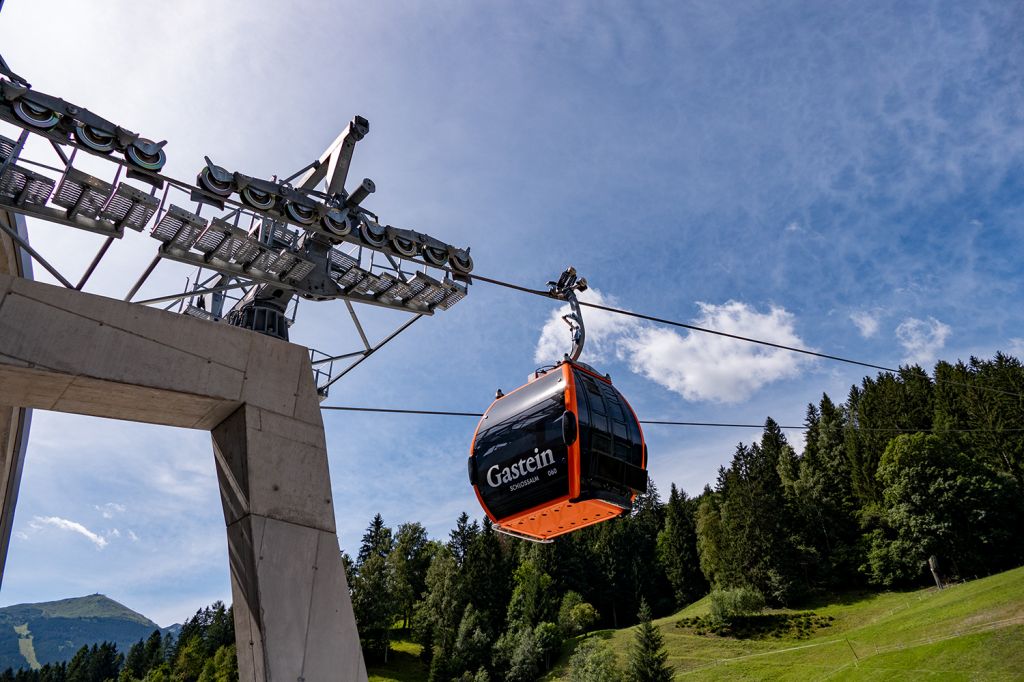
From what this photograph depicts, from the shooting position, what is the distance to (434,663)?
68.9 metres

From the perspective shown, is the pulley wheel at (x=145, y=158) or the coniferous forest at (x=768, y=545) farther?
the coniferous forest at (x=768, y=545)

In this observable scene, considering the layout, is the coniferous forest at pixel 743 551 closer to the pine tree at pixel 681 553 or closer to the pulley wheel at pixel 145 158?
the pine tree at pixel 681 553

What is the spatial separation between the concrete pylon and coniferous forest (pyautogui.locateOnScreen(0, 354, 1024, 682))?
43.0 meters

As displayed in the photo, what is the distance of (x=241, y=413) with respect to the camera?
1056 centimetres

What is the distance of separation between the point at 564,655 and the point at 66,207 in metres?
66.6

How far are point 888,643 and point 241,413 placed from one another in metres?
48.4

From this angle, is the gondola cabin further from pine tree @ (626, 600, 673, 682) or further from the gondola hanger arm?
pine tree @ (626, 600, 673, 682)

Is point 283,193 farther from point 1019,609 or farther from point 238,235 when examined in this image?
point 1019,609

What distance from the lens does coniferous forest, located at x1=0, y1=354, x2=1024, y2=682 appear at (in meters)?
64.2

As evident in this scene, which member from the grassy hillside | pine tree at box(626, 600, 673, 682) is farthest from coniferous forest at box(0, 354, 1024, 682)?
the grassy hillside

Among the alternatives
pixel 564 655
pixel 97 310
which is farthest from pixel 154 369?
pixel 564 655

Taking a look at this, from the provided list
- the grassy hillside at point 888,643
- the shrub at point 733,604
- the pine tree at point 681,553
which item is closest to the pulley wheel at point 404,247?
the grassy hillside at point 888,643

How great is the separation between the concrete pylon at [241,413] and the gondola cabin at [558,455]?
2737mm

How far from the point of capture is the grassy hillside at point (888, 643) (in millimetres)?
38500
